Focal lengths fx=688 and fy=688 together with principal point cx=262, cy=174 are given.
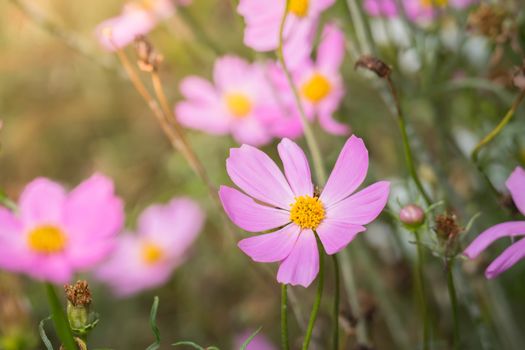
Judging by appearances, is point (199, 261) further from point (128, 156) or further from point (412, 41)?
point (412, 41)

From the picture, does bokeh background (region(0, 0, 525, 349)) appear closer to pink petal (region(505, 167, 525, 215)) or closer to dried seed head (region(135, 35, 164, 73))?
pink petal (region(505, 167, 525, 215))

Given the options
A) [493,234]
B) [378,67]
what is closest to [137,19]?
[378,67]

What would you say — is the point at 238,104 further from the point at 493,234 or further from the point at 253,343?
the point at 493,234

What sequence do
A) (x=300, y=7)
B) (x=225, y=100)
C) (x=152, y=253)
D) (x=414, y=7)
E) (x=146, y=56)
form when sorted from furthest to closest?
(x=152, y=253)
(x=225, y=100)
(x=414, y=7)
(x=300, y=7)
(x=146, y=56)

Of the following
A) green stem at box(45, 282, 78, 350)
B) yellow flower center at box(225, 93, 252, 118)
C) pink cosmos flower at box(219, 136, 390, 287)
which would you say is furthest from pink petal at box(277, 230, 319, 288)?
yellow flower center at box(225, 93, 252, 118)

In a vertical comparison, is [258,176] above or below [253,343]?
above

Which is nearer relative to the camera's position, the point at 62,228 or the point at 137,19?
the point at 62,228

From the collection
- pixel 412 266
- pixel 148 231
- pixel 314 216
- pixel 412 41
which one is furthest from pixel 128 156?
pixel 314 216
